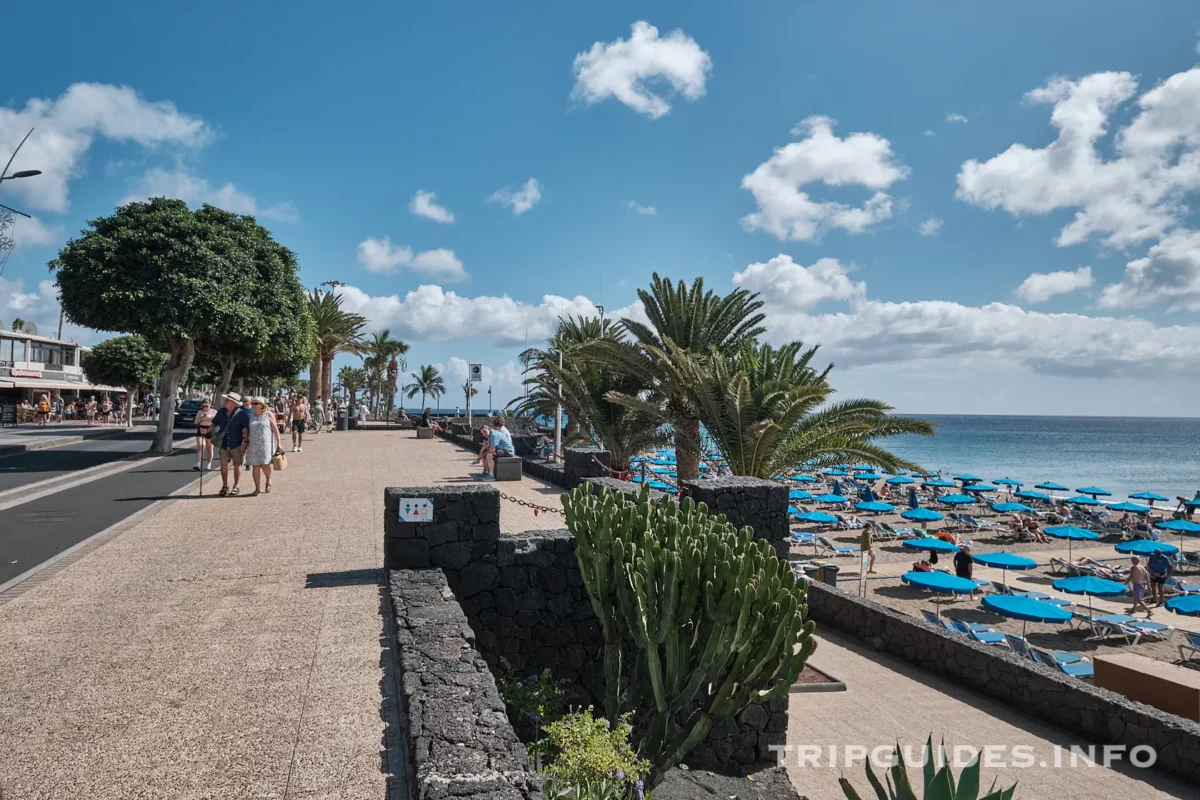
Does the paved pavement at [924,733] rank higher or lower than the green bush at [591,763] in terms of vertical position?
lower

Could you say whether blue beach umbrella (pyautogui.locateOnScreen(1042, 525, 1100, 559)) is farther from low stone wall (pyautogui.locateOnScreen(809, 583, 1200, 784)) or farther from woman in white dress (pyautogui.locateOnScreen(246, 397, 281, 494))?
woman in white dress (pyautogui.locateOnScreen(246, 397, 281, 494))

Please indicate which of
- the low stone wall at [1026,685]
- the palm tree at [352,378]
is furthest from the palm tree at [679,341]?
the palm tree at [352,378]

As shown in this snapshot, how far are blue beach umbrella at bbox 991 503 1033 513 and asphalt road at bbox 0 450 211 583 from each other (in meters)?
29.5

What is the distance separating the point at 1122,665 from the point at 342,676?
962 centimetres

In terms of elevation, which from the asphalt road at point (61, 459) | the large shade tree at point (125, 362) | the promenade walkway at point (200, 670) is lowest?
the promenade walkway at point (200, 670)

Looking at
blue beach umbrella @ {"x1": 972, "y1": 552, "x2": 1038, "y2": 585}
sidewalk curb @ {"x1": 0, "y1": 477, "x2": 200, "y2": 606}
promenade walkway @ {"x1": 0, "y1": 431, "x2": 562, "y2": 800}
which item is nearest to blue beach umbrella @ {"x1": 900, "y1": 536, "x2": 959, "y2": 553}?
blue beach umbrella @ {"x1": 972, "y1": 552, "x2": 1038, "y2": 585}

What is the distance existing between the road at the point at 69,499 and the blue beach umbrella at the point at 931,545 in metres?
17.6

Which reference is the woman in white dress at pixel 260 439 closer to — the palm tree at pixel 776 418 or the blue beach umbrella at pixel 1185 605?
the palm tree at pixel 776 418

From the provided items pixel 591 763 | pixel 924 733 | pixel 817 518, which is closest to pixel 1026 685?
pixel 924 733

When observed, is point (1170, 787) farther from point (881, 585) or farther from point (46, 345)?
point (46, 345)

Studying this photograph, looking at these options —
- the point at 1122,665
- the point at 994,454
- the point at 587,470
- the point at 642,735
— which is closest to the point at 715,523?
→ the point at 642,735

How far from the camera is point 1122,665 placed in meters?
9.21

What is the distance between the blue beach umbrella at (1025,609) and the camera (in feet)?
42.3

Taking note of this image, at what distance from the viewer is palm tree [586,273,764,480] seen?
16000 mm
